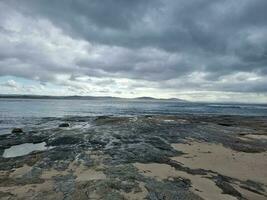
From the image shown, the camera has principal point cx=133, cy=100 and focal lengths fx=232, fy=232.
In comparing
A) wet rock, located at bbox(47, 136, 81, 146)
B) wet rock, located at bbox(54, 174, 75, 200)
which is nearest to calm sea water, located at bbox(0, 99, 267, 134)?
wet rock, located at bbox(47, 136, 81, 146)

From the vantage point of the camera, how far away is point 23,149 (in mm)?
→ 16219

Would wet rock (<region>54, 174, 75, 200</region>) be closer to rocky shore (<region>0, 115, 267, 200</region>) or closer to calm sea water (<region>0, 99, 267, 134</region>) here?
rocky shore (<region>0, 115, 267, 200</region>)

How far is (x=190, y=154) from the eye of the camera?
14.5m

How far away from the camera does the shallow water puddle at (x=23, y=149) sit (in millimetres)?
14977

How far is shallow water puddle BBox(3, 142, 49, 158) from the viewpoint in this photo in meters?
15.0

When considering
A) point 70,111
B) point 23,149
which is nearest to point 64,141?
point 23,149

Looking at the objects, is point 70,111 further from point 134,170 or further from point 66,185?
point 66,185

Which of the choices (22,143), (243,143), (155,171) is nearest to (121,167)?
(155,171)

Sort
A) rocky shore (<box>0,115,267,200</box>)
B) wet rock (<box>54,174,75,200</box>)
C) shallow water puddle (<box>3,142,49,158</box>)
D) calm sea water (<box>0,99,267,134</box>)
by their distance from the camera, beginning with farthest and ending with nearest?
calm sea water (<box>0,99,267,134</box>) < shallow water puddle (<box>3,142,49,158</box>) < rocky shore (<box>0,115,267,200</box>) < wet rock (<box>54,174,75,200</box>)

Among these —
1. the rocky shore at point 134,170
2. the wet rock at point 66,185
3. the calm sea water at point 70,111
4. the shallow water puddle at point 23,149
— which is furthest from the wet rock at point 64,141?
the calm sea water at point 70,111

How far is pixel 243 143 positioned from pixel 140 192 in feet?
44.6

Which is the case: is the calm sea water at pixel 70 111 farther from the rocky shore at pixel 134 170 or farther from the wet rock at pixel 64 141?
the rocky shore at pixel 134 170

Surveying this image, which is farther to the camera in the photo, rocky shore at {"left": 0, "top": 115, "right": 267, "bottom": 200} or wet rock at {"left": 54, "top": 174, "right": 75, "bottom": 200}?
rocky shore at {"left": 0, "top": 115, "right": 267, "bottom": 200}

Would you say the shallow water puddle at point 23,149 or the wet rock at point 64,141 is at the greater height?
the wet rock at point 64,141
